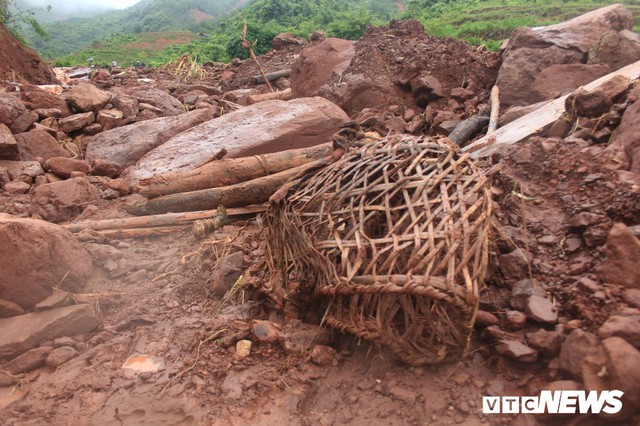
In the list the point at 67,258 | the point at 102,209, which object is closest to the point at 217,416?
the point at 67,258

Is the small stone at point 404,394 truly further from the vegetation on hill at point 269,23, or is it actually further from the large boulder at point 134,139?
the vegetation on hill at point 269,23

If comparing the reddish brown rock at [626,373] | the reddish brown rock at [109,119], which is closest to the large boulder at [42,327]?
the reddish brown rock at [626,373]

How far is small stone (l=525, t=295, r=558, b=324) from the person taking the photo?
196 centimetres

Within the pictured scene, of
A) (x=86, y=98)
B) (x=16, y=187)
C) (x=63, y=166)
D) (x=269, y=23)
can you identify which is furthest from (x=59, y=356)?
(x=269, y=23)

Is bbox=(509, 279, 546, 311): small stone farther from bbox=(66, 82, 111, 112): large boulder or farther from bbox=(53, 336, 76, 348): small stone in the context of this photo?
bbox=(66, 82, 111, 112): large boulder

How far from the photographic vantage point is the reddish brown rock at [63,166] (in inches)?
195

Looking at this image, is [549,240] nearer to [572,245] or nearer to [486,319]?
[572,245]

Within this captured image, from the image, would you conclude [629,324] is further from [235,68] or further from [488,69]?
[235,68]

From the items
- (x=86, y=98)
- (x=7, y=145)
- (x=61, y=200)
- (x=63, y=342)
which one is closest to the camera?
(x=63, y=342)

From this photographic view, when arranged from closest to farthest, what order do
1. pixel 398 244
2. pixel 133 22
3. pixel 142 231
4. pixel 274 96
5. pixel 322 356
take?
pixel 398 244, pixel 322 356, pixel 142 231, pixel 274 96, pixel 133 22

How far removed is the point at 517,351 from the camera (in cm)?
190

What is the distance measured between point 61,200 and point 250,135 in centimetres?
186

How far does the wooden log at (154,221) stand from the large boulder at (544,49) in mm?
3525

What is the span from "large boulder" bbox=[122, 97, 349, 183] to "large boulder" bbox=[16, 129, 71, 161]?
118 centimetres
